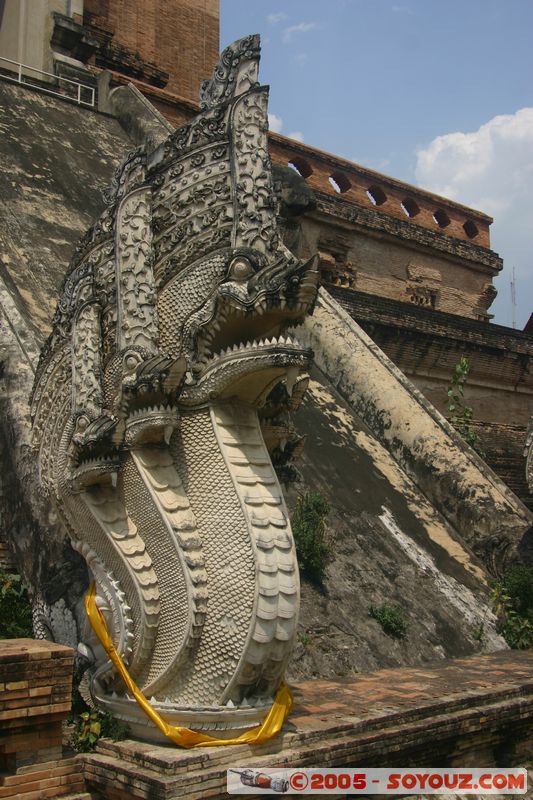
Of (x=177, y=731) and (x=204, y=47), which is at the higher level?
(x=204, y=47)

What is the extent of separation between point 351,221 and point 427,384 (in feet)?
13.8

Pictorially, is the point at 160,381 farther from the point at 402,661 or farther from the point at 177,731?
the point at 402,661

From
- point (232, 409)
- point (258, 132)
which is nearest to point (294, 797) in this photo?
point (232, 409)

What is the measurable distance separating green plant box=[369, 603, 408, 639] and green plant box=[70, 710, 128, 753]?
2.27 metres

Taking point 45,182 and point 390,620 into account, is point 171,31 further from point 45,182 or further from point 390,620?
point 390,620

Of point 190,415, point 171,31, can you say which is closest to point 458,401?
point 190,415

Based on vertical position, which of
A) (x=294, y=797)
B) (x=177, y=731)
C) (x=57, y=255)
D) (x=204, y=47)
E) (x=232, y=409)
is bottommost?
(x=294, y=797)

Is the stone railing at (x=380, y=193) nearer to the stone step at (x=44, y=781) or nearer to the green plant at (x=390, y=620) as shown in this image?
the green plant at (x=390, y=620)

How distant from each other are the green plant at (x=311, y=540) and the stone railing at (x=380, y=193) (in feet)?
29.2

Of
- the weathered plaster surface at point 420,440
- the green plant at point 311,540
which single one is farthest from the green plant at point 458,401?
the green plant at point 311,540

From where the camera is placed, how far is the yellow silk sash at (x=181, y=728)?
12.5 feet

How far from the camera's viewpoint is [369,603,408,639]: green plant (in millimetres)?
5920

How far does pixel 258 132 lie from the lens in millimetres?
4305

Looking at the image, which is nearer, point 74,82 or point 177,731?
point 177,731
